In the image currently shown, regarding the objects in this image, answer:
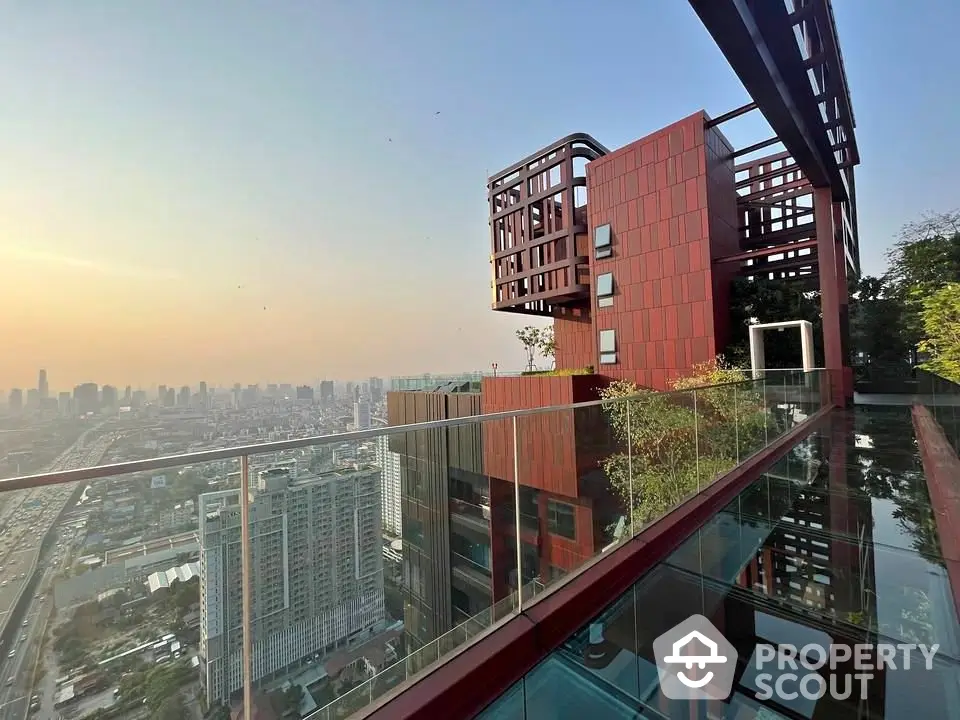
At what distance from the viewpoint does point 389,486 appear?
5.42 ft

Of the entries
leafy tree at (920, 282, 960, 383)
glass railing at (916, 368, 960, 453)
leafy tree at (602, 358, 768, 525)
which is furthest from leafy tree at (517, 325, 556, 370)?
leafy tree at (602, 358, 768, 525)

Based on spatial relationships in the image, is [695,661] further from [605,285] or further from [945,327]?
[605,285]

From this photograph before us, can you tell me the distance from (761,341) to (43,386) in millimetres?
17246

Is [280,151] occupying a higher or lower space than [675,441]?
higher

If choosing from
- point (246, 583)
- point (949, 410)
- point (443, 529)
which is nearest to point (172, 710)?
point (246, 583)

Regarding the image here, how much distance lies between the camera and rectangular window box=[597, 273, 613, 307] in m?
15.2

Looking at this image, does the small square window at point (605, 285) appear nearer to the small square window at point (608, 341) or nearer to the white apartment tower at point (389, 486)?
the small square window at point (608, 341)

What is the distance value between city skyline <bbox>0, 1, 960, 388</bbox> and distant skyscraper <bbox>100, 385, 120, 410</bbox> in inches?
36.2

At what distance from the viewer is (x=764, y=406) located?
5695 millimetres

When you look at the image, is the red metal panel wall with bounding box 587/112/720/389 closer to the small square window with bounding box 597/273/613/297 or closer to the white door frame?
the small square window with bounding box 597/273/613/297

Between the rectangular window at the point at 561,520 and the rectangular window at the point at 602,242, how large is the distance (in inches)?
562

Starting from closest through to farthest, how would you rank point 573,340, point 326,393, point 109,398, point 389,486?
point 389,486, point 109,398, point 326,393, point 573,340

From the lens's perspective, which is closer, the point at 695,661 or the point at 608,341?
the point at 695,661

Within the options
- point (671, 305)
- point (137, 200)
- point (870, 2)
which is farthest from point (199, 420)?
point (870, 2)
